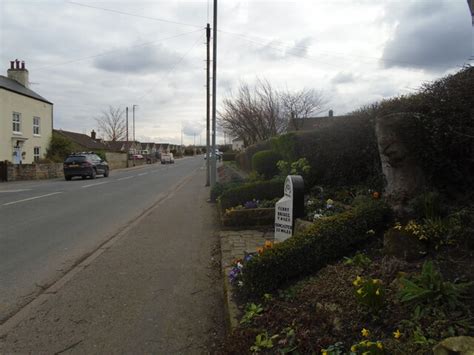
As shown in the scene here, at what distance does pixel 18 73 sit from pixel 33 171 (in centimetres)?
1266

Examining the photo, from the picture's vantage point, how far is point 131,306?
436 cm

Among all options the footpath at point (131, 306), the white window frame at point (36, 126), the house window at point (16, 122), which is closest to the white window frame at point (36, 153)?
the white window frame at point (36, 126)

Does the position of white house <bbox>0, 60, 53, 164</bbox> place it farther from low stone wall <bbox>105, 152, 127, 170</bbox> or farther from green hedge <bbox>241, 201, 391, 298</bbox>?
green hedge <bbox>241, 201, 391, 298</bbox>

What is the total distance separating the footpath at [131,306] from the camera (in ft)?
11.6

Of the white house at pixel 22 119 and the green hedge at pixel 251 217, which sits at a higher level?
the white house at pixel 22 119

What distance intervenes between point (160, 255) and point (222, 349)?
Result: 139 inches

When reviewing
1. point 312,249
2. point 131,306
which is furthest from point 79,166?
point 312,249

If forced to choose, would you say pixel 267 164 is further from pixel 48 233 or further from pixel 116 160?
pixel 116 160

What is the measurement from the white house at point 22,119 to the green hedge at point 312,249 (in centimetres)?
3039

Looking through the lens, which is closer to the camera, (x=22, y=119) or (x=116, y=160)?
(x=22, y=119)

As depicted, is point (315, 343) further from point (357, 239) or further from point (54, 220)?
point (54, 220)

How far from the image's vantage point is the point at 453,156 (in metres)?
4.71

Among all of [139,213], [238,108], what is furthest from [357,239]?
[238,108]

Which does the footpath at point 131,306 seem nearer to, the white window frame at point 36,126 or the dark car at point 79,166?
the dark car at point 79,166
